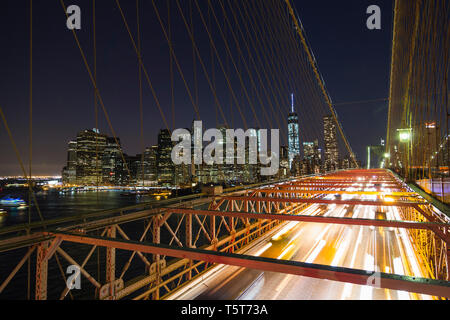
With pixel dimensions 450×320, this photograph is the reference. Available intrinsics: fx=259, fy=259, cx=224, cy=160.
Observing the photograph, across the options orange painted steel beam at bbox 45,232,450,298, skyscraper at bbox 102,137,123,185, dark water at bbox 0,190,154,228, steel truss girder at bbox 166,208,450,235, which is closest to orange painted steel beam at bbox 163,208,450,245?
steel truss girder at bbox 166,208,450,235

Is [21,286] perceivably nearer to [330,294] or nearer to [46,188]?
[330,294]

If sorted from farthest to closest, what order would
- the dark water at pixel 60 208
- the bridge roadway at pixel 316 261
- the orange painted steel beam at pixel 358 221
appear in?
1. the dark water at pixel 60 208
2. the bridge roadway at pixel 316 261
3. the orange painted steel beam at pixel 358 221

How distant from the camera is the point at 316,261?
7152mm

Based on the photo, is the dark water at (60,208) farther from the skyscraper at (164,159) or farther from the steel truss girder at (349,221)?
the steel truss girder at (349,221)

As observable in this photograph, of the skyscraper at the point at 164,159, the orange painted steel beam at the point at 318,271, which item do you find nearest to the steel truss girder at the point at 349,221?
the orange painted steel beam at the point at 318,271

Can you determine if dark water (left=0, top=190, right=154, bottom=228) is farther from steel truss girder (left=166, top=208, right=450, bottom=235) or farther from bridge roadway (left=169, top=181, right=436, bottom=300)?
steel truss girder (left=166, top=208, right=450, bottom=235)

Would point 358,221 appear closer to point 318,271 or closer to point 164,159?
point 318,271

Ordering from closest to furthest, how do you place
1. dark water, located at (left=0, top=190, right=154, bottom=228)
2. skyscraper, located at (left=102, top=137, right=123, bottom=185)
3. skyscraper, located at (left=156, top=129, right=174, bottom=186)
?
skyscraper, located at (left=102, top=137, right=123, bottom=185) < dark water, located at (left=0, top=190, right=154, bottom=228) < skyscraper, located at (left=156, top=129, right=174, bottom=186)

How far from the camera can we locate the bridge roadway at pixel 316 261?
16.6 ft

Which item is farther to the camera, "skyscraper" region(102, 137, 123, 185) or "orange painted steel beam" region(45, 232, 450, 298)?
"skyscraper" region(102, 137, 123, 185)

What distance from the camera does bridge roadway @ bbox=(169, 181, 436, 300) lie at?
5074 mm

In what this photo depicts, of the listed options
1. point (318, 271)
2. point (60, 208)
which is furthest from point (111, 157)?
point (60, 208)
